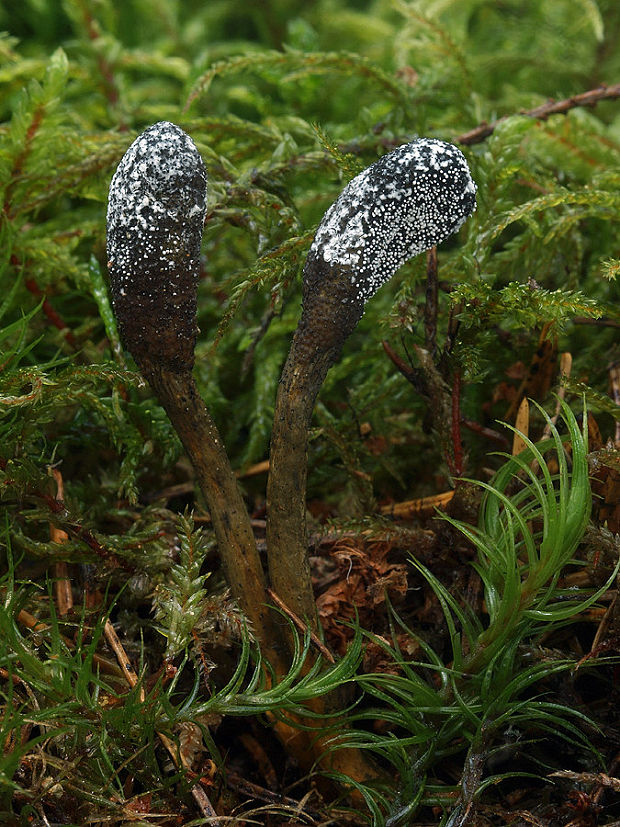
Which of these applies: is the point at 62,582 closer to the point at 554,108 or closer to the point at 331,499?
the point at 331,499

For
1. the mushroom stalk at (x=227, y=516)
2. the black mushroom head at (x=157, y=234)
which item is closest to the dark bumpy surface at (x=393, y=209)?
the black mushroom head at (x=157, y=234)

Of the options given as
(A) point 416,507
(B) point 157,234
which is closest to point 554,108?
(A) point 416,507

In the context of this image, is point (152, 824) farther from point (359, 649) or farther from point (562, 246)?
point (562, 246)

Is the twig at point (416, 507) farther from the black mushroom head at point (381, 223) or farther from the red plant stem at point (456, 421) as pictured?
the black mushroom head at point (381, 223)

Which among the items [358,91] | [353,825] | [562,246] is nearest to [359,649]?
[353,825]

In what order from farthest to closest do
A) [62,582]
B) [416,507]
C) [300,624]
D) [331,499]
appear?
1. [331,499]
2. [416,507]
3. [62,582]
4. [300,624]

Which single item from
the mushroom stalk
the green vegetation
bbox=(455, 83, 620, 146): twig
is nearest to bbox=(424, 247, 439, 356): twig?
the green vegetation
